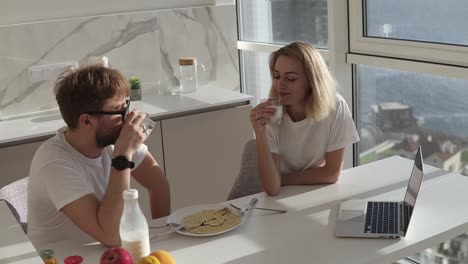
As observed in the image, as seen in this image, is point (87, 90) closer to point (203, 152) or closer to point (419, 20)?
point (203, 152)

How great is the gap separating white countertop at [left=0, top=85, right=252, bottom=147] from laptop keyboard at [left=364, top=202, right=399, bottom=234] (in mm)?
1419

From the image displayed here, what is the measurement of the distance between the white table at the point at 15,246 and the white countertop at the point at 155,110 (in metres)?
1.12

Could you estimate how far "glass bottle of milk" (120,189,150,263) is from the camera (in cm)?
156

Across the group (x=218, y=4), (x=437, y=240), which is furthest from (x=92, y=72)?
(x=218, y=4)

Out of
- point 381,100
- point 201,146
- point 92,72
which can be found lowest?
point 201,146

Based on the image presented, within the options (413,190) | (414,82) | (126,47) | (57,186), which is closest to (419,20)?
(414,82)

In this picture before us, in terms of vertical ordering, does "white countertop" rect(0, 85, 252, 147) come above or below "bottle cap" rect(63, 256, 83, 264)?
above

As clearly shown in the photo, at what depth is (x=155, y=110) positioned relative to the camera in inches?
123

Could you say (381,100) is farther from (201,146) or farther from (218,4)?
(218,4)

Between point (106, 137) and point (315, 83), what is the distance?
2.68 feet

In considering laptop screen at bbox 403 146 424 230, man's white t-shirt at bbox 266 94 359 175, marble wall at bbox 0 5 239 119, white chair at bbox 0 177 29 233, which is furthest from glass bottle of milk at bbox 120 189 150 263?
marble wall at bbox 0 5 239 119

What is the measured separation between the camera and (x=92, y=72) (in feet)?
6.56

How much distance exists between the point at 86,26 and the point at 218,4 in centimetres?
82

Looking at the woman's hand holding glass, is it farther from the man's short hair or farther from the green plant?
the green plant
